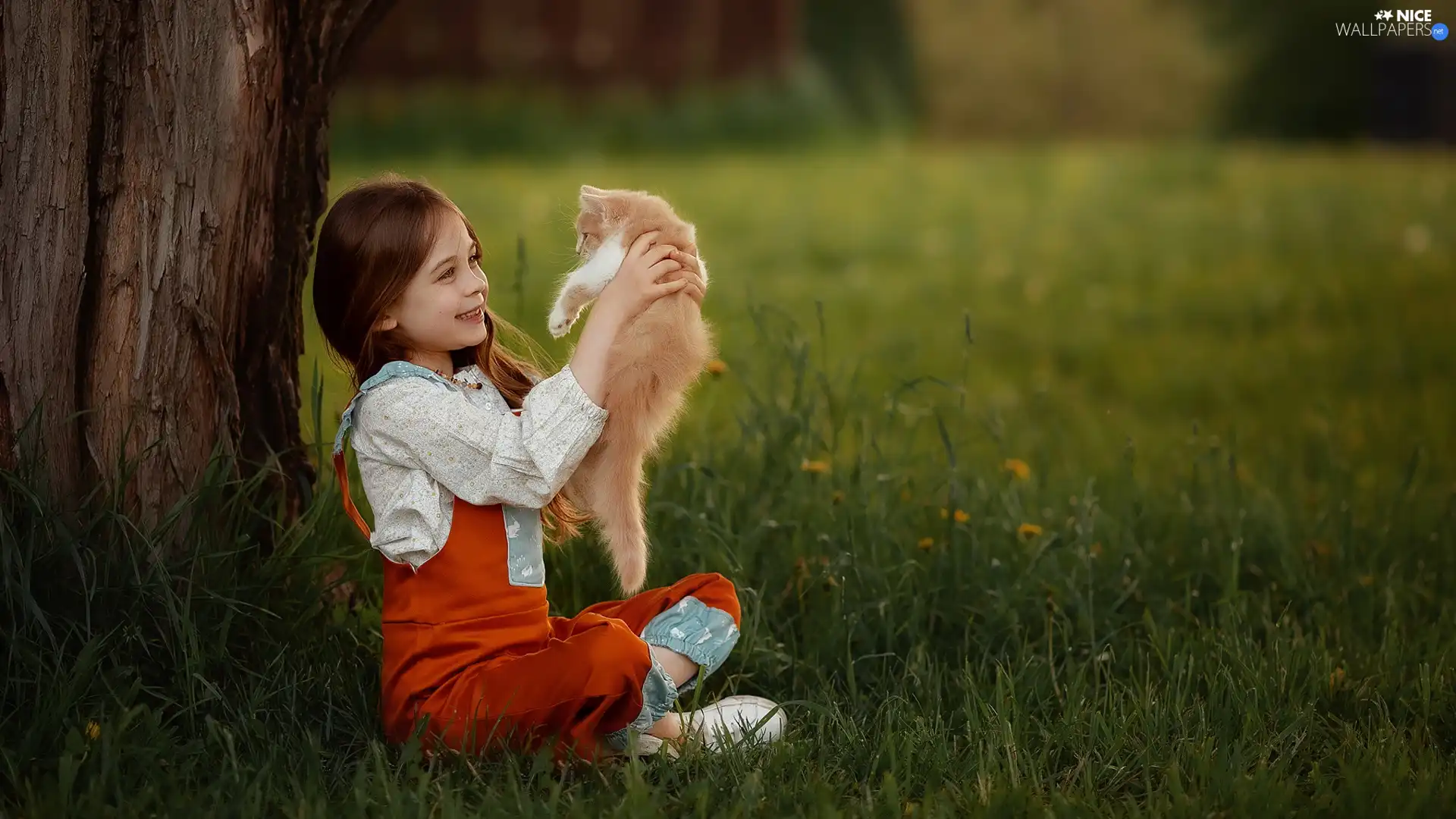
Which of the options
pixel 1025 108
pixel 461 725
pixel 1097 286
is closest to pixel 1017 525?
pixel 461 725

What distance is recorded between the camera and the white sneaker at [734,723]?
8.27ft

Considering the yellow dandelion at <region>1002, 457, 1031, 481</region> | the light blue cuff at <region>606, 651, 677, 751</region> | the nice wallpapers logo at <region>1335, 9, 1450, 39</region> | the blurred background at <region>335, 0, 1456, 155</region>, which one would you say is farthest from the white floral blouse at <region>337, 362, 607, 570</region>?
the blurred background at <region>335, 0, 1456, 155</region>

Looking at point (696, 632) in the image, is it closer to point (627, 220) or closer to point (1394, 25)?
point (627, 220)

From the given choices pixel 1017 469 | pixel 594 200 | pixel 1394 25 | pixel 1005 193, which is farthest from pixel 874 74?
pixel 594 200

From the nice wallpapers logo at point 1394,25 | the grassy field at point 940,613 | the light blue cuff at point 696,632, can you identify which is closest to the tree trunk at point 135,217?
the grassy field at point 940,613

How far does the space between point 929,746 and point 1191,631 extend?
907mm

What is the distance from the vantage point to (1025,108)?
15.3 m

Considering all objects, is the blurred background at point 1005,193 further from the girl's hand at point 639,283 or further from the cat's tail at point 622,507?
the cat's tail at point 622,507

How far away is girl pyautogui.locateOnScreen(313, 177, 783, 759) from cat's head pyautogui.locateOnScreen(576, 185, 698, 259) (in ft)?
0.11

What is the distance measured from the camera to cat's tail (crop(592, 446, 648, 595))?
240cm

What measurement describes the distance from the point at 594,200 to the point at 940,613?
1.23 metres

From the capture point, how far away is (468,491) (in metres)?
2.37

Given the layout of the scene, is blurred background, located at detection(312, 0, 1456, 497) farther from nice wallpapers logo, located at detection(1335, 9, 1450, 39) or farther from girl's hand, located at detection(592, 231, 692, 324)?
nice wallpapers logo, located at detection(1335, 9, 1450, 39)

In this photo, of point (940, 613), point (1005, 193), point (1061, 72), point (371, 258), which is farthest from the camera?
point (1061, 72)
